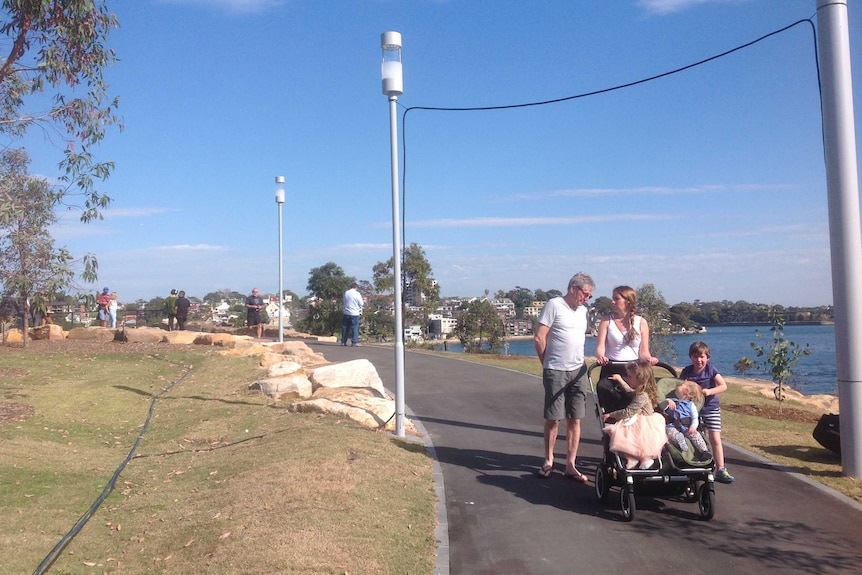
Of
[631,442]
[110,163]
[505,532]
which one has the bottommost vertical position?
[505,532]

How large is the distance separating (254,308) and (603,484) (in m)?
19.0

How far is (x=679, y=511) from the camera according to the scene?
6098mm

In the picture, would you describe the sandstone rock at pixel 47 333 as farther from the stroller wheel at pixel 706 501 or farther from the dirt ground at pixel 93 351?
the stroller wheel at pixel 706 501

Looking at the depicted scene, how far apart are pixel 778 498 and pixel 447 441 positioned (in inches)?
153

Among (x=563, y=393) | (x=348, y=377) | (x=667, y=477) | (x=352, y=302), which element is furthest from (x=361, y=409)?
(x=352, y=302)

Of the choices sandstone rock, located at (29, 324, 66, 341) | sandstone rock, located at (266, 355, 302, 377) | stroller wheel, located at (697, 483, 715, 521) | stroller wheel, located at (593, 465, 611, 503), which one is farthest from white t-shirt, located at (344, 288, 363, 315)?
stroller wheel, located at (697, 483, 715, 521)

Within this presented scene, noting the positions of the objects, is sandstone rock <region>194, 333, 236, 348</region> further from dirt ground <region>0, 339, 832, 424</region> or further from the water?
the water

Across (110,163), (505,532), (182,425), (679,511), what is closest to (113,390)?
(182,425)

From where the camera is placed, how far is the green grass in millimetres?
5148

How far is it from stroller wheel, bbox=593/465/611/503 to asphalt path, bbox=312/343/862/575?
10 centimetres

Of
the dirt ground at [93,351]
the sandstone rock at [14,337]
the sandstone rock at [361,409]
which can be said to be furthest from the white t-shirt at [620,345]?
the sandstone rock at [14,337]

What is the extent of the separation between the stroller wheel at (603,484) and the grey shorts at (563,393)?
0.75 metres

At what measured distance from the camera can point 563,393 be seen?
691 centimetres

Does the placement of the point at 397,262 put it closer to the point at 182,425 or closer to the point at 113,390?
the point at 182,425
